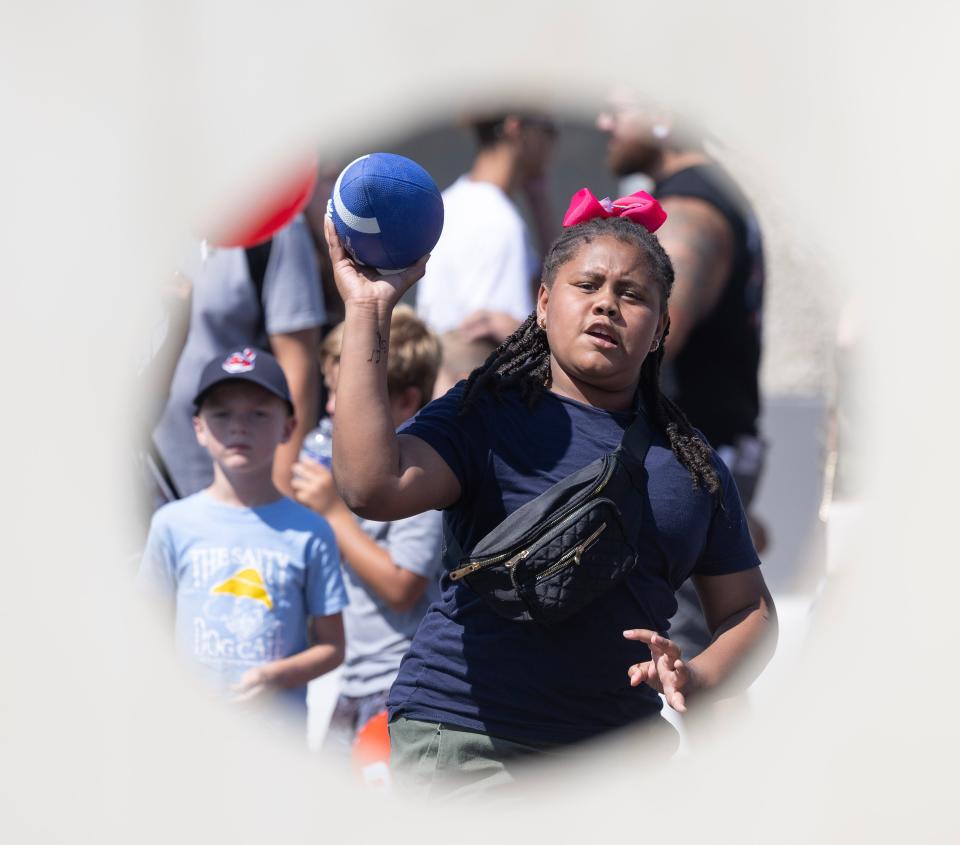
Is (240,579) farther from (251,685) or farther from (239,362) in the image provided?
(239,362)

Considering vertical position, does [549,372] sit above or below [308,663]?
above

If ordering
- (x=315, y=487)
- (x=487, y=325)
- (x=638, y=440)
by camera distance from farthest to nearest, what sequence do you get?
(x=487, y=325), (x=315, y=487), (x=638, y=440)

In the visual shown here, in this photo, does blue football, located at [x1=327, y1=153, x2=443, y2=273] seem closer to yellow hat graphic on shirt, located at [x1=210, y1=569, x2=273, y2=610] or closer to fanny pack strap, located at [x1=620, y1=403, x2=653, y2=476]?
fanny pack strap, located at [x1=620, y1=403, x2=653, y2=476]

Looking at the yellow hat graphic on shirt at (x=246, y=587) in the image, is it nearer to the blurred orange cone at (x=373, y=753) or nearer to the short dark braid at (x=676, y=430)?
the blurred orange cone at (x=373, y=753)

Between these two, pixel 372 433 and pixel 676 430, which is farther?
pixel 676 430

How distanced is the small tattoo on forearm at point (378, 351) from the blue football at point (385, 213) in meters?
0.14

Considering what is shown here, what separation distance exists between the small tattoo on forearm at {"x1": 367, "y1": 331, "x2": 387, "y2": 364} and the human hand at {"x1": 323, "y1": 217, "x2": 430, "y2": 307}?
65mm

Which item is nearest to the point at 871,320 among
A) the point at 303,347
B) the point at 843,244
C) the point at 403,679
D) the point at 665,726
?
the point at 843,244

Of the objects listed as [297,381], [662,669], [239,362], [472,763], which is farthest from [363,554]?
[662,669]

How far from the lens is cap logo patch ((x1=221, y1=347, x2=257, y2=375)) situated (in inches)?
133

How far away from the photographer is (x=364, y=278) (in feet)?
7.22

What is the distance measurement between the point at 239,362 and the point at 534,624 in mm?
1448

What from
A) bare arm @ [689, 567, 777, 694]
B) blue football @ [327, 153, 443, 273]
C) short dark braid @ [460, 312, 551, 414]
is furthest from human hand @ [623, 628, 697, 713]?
blue football @ [327, 153, 443, 273]

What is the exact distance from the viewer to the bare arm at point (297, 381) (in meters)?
3.94
